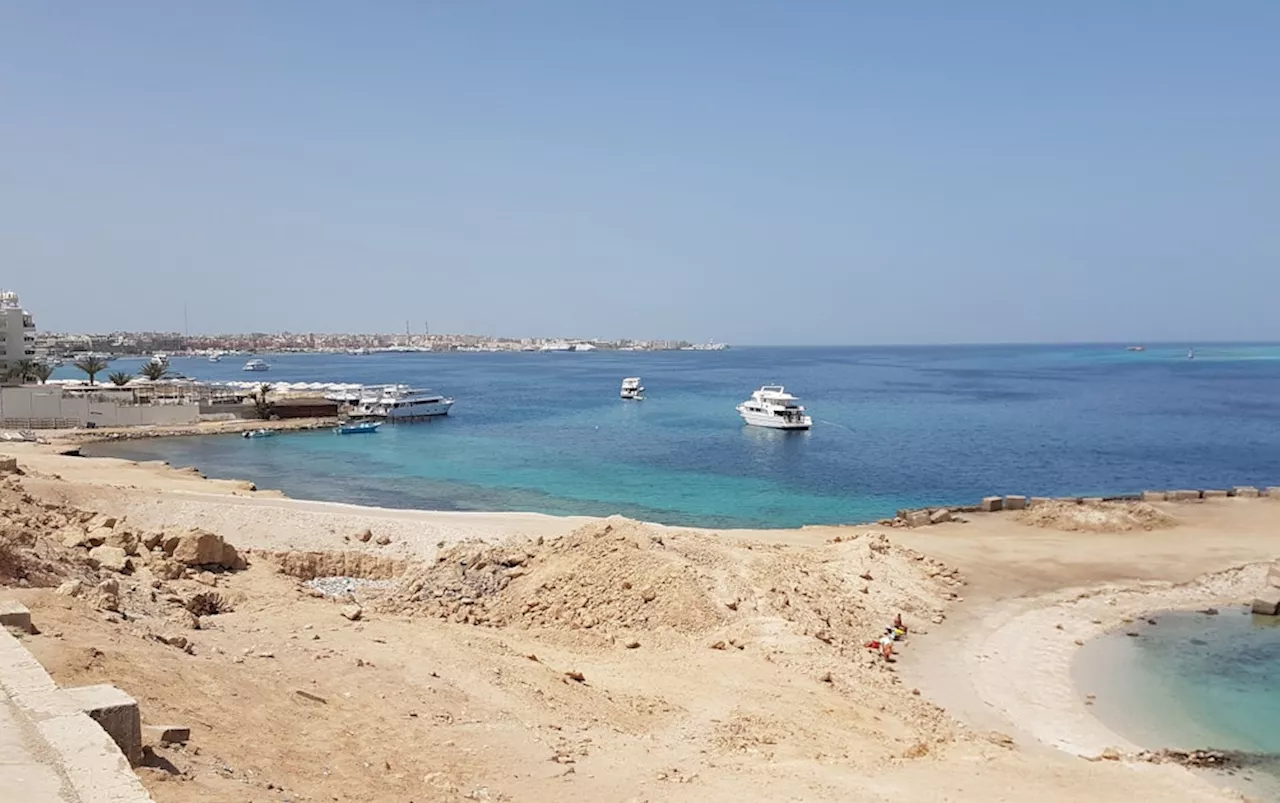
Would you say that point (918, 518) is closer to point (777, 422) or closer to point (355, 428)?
point (777, 422)

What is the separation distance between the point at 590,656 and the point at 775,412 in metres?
54.9

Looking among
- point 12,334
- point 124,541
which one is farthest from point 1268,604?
point 12,334

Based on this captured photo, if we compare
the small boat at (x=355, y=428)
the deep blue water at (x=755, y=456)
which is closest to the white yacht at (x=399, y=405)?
the deep blue water at (x=755, y=456)

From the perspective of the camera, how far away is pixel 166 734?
27.2 feet

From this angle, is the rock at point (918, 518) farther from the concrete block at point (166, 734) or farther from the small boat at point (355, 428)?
the small boat at point (355, 428)

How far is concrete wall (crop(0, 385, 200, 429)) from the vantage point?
195 ft

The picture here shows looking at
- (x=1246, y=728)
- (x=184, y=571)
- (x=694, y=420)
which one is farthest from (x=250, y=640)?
(x=694, y=420)

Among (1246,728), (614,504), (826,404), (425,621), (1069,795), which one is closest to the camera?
(1069,795)

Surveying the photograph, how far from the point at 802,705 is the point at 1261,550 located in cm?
2355

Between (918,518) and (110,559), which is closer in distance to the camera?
(110,559)

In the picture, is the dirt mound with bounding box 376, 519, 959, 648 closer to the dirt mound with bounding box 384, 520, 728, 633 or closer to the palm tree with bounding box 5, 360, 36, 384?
the dirt mound with bounding box 384, 520, 728, 633

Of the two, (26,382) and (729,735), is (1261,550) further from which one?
(26,382)

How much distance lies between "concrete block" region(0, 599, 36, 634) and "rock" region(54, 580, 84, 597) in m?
2.23

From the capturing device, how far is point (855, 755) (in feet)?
39.4
